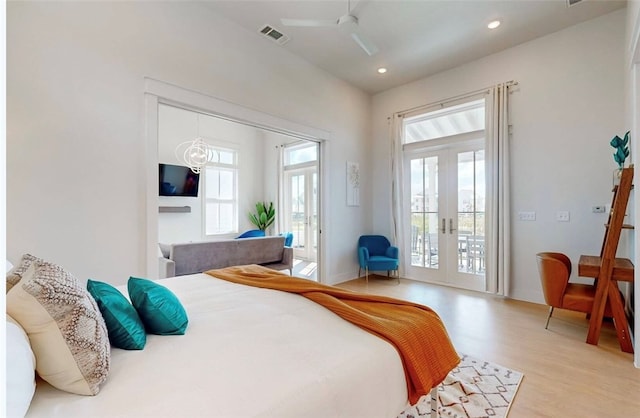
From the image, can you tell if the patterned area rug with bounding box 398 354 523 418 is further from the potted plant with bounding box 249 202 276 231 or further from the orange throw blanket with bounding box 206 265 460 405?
the potted plant with bounding box 249 202 276 231

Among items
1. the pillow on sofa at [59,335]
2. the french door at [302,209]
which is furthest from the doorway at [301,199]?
the pillow on sofa at [59,335]

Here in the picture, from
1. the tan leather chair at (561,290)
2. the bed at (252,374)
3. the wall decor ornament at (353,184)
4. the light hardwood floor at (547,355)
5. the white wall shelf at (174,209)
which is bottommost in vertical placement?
the light hardwood floor at (547,355)

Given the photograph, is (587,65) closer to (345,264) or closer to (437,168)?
(437,168)

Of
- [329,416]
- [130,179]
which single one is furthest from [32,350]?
[130,179]

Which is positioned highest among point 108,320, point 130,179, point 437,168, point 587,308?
point 437,168

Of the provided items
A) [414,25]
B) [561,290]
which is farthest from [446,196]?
[414,25]

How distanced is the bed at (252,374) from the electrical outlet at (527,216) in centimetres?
372

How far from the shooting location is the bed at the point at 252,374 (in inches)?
32.1

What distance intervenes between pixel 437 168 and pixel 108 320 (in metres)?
4.85

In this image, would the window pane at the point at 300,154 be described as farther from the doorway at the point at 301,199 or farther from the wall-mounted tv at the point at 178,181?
the wall-mounted tv at the point at 178,181

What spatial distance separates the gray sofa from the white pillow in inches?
115

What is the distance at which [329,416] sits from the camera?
922 millimetres

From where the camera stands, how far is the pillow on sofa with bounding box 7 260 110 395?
0.86m

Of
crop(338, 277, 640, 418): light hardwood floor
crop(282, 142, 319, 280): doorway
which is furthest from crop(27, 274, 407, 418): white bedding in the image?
crop(282, 142, 319, 280): doorway
